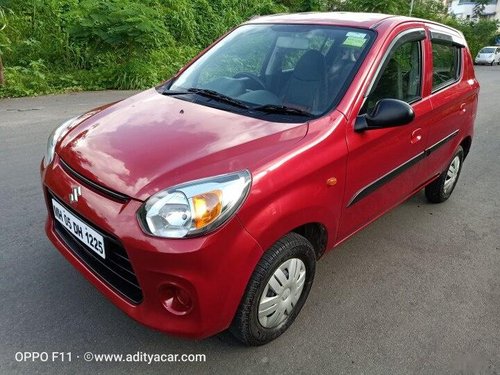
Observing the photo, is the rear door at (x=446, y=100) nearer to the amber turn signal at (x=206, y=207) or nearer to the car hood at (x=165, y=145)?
the car hood at (x=165, y=145)

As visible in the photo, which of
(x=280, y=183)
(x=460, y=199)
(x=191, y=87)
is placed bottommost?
(x=460, y=199)

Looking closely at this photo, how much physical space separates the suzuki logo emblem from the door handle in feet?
7.26

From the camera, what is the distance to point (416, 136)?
3055 millimetres

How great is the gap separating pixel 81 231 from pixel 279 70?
1654mm

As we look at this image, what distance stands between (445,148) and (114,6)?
853 cm

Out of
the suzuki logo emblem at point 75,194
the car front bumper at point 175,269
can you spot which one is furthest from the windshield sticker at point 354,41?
the suzuki logo emblem at point 75,194

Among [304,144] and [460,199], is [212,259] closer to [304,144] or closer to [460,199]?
[304,144]

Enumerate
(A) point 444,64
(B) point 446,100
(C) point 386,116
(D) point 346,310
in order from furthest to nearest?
1. (A) point 444,64
2. (B) point 446,100
3. (D) point 346,310
4. (C) point 386,116

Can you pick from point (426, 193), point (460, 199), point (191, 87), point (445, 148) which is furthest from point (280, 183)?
point (460, 199)

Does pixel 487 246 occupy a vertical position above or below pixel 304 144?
below

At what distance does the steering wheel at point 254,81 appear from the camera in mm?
2791

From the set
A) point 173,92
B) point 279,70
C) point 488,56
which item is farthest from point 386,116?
point 488,56

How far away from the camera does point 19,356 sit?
218cm

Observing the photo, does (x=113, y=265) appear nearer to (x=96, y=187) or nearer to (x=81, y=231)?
(x=81, y=231)
